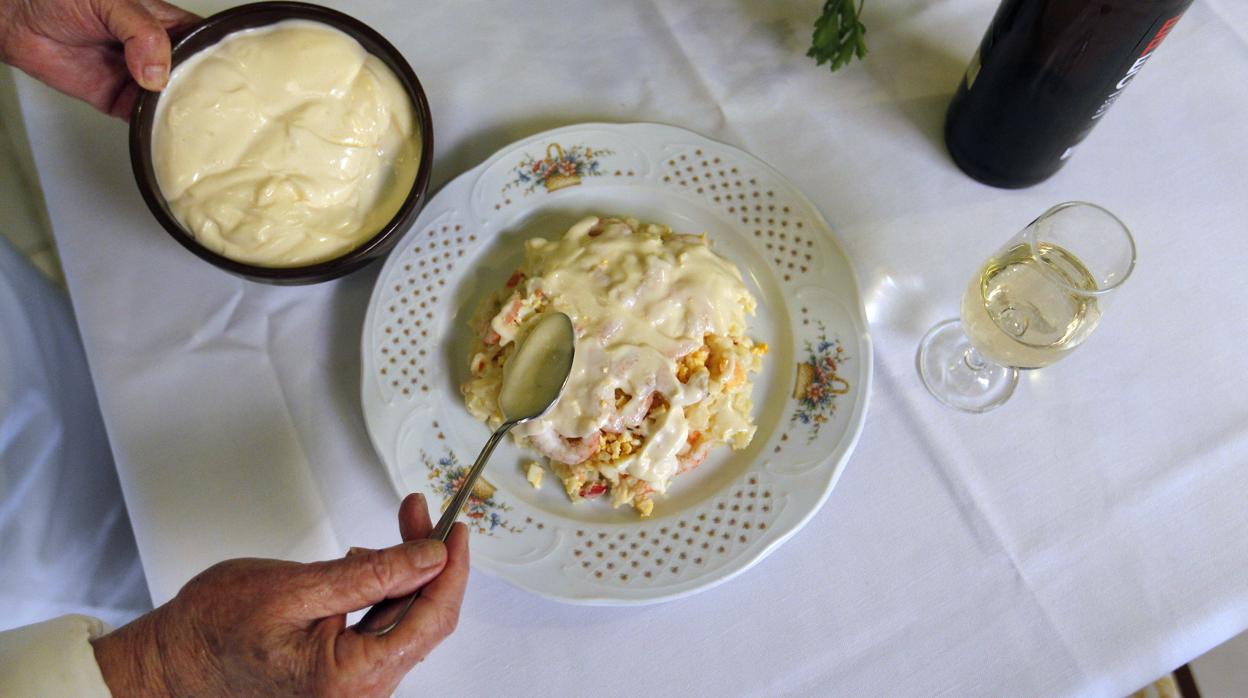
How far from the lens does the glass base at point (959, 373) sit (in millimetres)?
1254

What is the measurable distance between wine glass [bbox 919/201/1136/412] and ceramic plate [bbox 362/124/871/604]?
0.19 metres

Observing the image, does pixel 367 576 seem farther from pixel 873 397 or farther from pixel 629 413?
pixel 873 397

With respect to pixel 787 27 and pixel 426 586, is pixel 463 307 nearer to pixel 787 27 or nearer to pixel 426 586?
pixel 426 586

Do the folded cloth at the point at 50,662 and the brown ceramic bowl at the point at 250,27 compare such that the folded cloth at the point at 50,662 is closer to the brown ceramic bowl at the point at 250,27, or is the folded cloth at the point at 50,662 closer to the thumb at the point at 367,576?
the thumb at the point at 367,576

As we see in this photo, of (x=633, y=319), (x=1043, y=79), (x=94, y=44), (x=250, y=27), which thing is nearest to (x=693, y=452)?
(x=633, y=319)

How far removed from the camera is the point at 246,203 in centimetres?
112

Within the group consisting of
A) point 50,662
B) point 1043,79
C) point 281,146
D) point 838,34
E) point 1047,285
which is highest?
point 1043,79

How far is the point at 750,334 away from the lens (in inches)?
49.3

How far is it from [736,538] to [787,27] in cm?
98

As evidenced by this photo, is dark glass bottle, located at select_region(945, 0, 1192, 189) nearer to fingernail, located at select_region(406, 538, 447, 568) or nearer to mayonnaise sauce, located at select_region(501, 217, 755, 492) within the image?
mayonnaise sauce, located at select_region(501, 217, 755, 492)

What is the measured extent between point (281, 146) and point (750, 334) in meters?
0.77

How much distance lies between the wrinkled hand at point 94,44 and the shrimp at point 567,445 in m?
0.75

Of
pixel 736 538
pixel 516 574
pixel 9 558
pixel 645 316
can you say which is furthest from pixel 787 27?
pixel 9 558

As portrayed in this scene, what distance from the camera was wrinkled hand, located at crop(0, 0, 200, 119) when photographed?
3.59ft
